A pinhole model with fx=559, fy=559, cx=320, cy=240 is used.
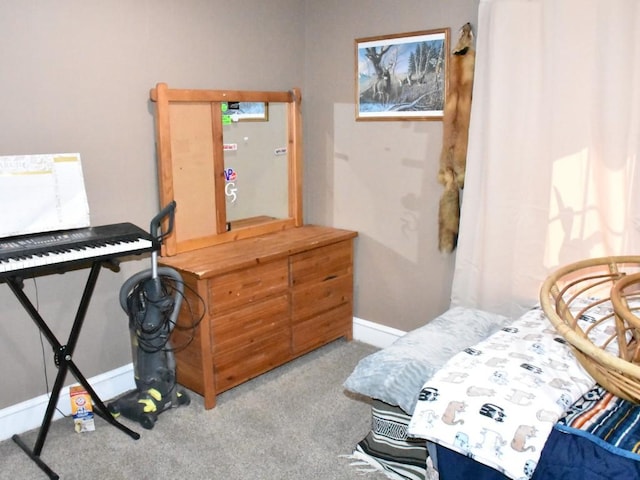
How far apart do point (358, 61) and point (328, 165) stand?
26.3 inches

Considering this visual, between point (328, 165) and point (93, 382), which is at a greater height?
point (328, 165)

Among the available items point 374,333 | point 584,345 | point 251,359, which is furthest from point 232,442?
point 584,345

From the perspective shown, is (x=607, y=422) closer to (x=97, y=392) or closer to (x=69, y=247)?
(x=69, y=247)

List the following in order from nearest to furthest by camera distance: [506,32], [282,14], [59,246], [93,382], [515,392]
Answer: [515,392], [59,246], [506,32], [93,382], [282,14]

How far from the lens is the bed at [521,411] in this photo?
150 centimetres

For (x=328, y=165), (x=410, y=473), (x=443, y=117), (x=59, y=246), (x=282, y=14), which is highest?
(x=282, y=14)

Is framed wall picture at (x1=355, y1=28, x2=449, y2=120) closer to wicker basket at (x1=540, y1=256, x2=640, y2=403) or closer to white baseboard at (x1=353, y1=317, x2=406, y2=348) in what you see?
white baseboard at (x1=353, y1=317, x2=406, y2=348)

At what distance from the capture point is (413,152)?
317 cm

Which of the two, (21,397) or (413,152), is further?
(413,152)

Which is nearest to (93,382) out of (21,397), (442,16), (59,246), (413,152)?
(21,397)

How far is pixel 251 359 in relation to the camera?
2986mm

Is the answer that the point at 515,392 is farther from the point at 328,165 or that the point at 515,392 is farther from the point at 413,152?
the point at 328,165

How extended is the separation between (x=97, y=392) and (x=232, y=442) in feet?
2.78

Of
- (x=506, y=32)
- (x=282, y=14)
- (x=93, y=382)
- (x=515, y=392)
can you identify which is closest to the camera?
(x=515, y=392)
